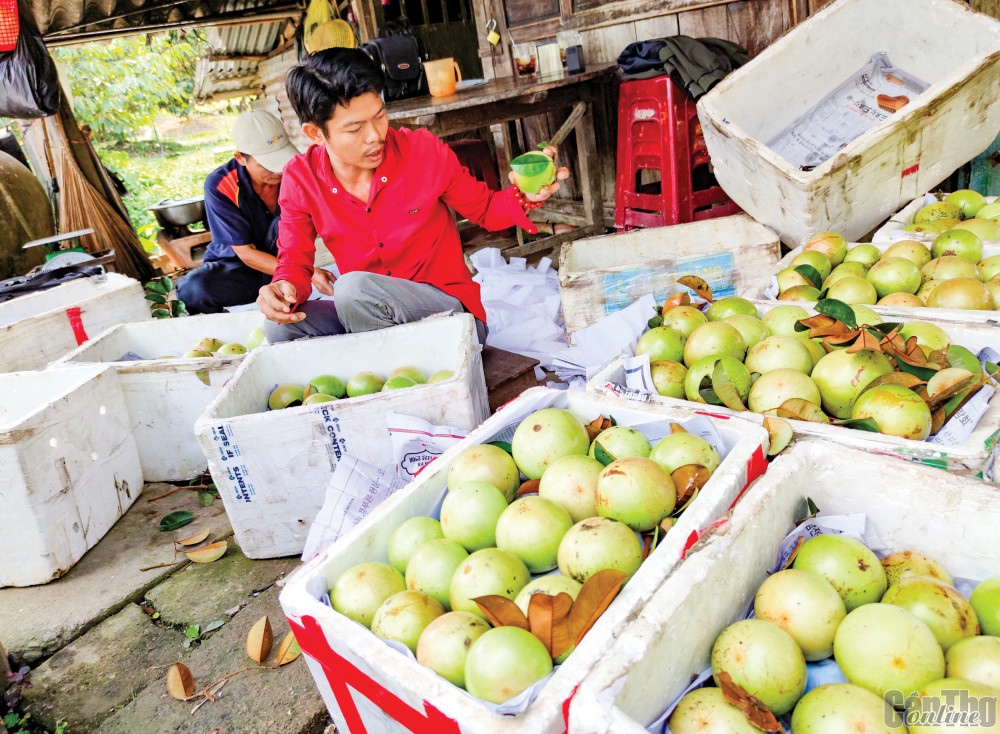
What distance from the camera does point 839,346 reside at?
1.46m

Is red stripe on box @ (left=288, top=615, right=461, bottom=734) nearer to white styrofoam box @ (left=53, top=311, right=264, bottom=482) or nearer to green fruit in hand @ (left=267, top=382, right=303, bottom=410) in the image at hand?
green fruit in hand @ (left=267, top=382, right=303, bottom=410)

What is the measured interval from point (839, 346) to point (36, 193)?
674cm

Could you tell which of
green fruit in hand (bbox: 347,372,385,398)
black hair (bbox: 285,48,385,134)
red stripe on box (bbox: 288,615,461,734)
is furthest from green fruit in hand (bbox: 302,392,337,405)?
red stripe on box (bbox: 288,615,461,734)

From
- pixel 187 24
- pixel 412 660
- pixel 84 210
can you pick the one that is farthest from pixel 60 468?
pixel 187 24

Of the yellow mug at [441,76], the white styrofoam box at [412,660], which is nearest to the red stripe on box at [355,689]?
the white styrofoam box at [412,660]

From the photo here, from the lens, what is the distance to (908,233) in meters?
2.11

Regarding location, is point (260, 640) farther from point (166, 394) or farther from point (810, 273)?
point (810, 273)

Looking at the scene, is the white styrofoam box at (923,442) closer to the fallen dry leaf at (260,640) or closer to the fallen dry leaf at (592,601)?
the fallen dry leaf at (592,601)

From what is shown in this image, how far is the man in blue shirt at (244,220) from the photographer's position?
9.76 ft

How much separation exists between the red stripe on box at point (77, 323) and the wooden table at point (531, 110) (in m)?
1.79

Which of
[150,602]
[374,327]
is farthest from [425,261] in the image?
[150,602]

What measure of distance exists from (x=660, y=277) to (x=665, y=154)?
4.10ft

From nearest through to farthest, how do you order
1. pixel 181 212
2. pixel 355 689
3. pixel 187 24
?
1. pixel 355 689
2. pixel 181 212
3. pixel 187 24

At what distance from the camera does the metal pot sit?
6191 millimetres
